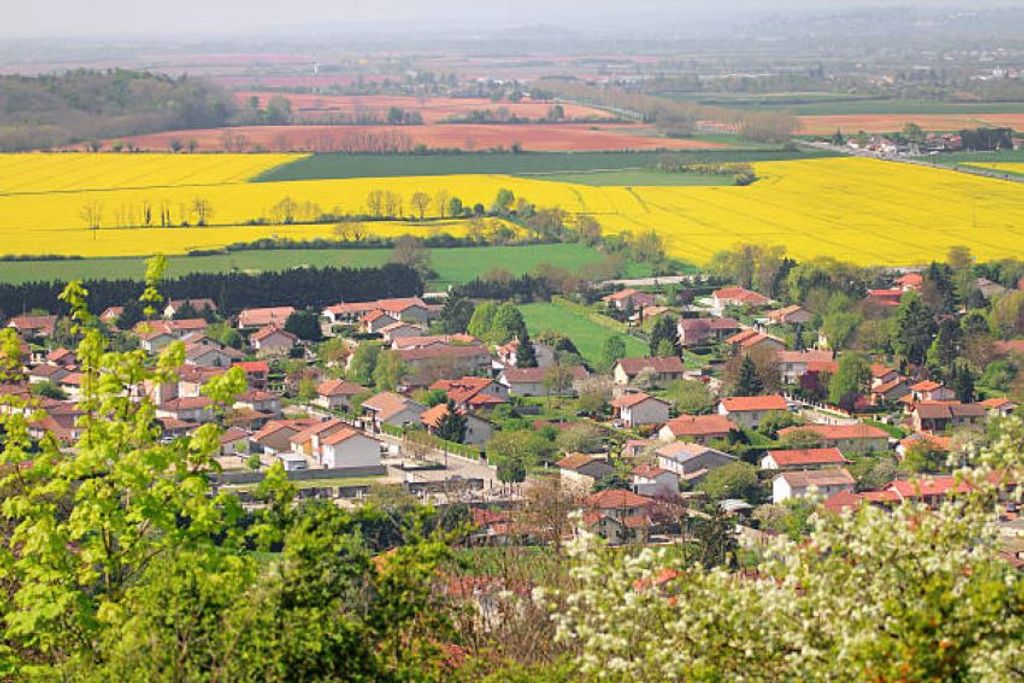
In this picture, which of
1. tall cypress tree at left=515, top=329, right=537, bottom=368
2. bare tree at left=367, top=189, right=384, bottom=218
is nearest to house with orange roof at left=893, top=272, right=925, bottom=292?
tall cypress tree at left=515, top=329, right=537, bottom=368

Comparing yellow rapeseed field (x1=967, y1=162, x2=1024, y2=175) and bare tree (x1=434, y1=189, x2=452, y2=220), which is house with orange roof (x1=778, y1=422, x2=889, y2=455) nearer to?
bare tree (x1=434, y1=189, x2=452, y2=220)

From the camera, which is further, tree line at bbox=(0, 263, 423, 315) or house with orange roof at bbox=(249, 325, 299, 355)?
tree line at bbox=(0, 263, 423, 315)

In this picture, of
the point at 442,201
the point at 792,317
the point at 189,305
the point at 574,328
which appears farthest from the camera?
the point at 442,201

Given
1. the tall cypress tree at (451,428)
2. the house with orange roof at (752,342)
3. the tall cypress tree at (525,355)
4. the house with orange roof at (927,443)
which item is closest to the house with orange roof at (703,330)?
the house with orange roof at (752,342)

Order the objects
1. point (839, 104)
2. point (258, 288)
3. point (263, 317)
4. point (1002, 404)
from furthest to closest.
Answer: point (839, 104) → point (258, 288) → point (263, 317) → point (1002, 404)

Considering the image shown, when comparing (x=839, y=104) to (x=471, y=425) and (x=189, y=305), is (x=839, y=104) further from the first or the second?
(x=471, y=425)

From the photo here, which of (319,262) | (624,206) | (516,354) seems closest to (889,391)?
(516,354)

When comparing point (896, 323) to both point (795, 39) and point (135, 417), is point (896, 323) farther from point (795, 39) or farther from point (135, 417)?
point (795, 39)
